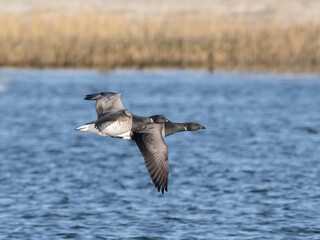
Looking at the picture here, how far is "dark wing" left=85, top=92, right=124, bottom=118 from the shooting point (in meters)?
10.4

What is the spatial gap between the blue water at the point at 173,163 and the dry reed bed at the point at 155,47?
109 cm

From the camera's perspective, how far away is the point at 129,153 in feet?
68.4

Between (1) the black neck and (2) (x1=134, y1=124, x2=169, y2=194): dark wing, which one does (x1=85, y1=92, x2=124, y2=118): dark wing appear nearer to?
(1) the black neck

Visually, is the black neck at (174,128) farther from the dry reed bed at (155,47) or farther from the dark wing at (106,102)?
the dry reed bed at (155,47)

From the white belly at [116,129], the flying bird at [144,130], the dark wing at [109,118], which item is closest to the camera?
the flying bird at [144,130]

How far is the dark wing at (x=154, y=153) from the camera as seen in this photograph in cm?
885

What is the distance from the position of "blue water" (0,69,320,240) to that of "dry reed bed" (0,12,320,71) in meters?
1.09

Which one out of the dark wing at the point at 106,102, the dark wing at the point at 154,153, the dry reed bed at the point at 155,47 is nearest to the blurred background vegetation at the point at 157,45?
the dry reed bed at the point at 155,47

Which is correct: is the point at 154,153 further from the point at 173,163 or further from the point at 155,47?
the point at 155,47

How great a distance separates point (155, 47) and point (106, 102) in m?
21.5

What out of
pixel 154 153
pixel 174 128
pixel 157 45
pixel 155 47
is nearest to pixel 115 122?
pixel 154 153

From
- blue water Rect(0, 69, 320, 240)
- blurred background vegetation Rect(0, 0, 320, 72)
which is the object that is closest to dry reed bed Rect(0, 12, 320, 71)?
blurred background vegetation Rect(0, 0, 320, 72)

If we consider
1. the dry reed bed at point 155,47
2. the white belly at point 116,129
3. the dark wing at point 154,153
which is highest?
the dry reed bed at point 155,47

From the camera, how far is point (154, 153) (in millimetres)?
9180
